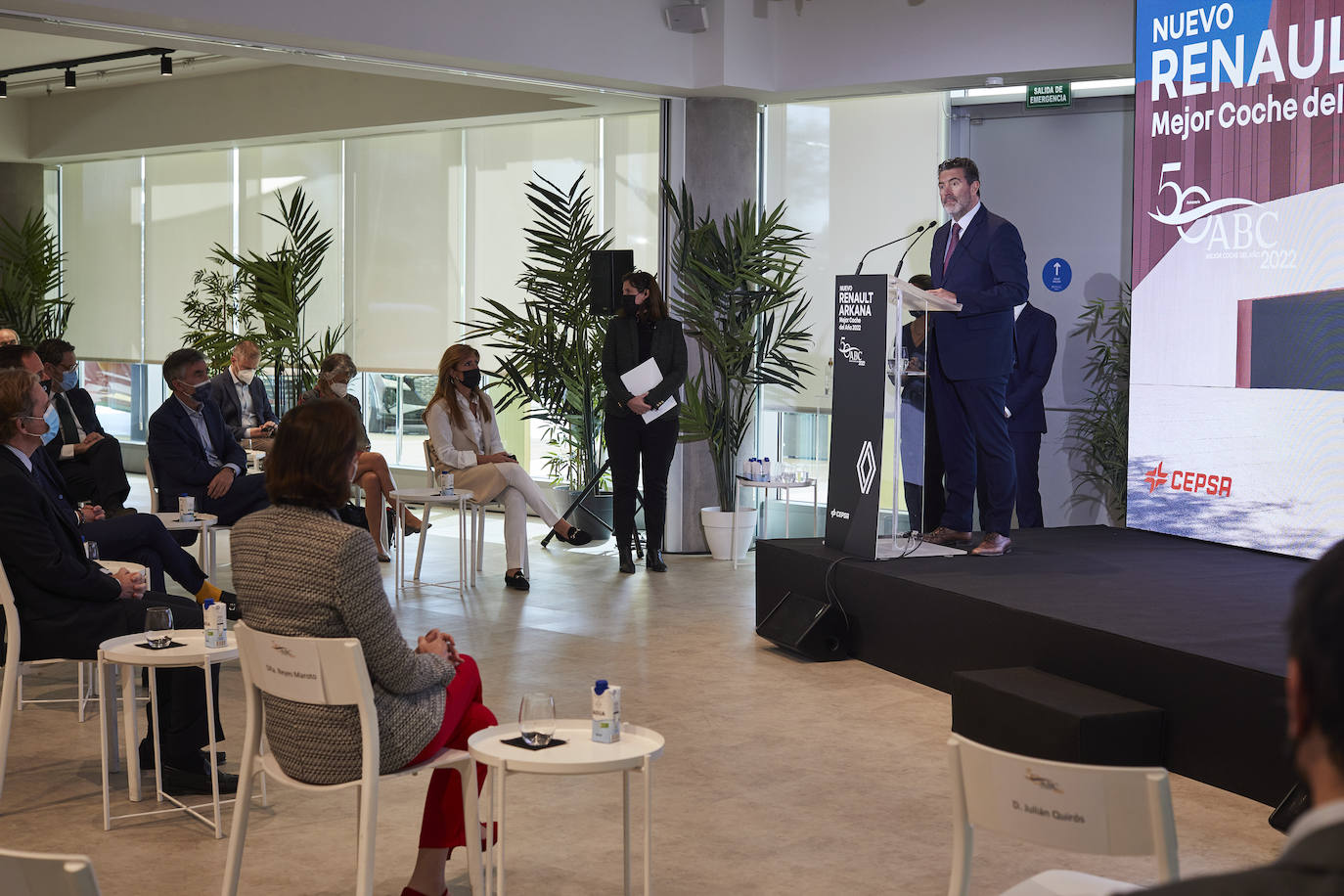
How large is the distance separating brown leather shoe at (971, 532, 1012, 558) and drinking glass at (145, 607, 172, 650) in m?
3.78

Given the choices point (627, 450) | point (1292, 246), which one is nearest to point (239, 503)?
point (627, 450)

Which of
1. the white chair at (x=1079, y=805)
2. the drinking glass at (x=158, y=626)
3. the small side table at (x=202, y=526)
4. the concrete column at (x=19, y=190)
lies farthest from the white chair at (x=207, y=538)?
the concrete column at (x=19, y=190)

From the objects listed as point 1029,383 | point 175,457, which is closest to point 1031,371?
point 1029,383

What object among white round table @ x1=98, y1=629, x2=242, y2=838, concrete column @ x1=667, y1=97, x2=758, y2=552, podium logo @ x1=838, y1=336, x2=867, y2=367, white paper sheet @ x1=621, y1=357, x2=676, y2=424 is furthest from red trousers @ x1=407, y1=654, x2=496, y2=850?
concrete column @ x1=667, y1=97, x2=758, y2=552

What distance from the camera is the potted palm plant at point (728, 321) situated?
855cm

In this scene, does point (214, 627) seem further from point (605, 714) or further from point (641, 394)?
point (641, 394)

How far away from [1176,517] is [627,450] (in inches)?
126

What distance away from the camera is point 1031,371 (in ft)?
27.2

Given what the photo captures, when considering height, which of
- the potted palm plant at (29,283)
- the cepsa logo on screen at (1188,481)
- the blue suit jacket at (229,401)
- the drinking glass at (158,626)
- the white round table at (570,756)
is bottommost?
the white round table at (570,756)

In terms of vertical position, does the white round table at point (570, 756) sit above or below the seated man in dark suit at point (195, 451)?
below

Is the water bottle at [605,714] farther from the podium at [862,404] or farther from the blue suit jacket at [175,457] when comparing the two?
the blue suit jacket at [175,457]

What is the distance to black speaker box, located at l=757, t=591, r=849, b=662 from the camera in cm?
604

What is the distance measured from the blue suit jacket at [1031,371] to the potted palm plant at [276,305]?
5.39 m

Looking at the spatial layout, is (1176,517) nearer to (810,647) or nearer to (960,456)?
(960,456)
